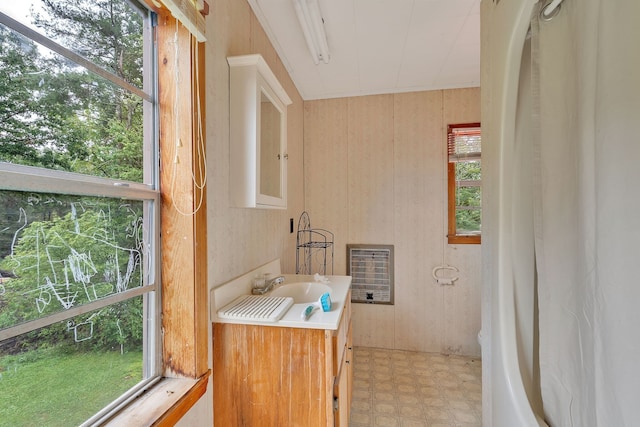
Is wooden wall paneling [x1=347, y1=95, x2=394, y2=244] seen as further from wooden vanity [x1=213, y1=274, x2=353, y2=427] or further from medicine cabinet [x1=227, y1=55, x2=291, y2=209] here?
wooden vanity [x1=213, y1=274, x2=353, y2=427]

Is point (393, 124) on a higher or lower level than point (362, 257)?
higher

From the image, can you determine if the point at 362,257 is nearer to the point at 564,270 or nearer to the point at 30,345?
the point at 564,270

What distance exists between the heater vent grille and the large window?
1914mm

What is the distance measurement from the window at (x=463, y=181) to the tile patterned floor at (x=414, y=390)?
43.2 inches

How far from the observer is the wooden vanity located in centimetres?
100

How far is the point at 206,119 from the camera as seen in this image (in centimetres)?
106

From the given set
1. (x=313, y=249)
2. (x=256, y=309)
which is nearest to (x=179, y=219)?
(x=256, y=309)

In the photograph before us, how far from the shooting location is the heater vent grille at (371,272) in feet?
8.41

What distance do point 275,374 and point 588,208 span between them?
3.74 ft

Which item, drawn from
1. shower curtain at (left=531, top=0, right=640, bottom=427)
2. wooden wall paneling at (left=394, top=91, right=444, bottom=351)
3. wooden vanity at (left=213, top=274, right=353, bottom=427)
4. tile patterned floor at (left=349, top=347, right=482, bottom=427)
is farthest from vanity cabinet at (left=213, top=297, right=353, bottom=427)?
wooden wall paneling at (left=394, top=91, right=444, bottom=351)

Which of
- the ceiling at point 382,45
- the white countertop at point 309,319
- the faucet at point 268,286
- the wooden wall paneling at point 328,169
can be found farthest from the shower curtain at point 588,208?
the wooden wall paneling at point 328,169

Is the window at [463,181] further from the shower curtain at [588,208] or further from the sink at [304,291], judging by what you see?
the shower curtain at [588,208]

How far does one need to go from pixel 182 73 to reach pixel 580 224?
1.35 metres

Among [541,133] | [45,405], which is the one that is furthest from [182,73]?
[541,133]
